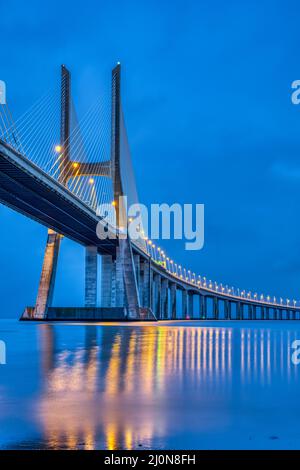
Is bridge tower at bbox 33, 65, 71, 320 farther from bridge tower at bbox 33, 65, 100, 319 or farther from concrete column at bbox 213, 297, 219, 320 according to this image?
concrete column at bbox 213, 297, 219, 320

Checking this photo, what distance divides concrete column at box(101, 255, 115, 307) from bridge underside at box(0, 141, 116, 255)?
11729 mm

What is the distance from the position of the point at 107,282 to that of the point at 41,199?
2970 cm

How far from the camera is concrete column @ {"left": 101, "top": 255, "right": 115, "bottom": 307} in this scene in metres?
71.2

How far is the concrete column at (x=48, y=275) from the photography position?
60094mm

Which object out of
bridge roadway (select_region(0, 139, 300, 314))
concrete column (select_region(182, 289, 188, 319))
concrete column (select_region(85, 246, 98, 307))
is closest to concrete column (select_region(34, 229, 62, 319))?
bridge roadway (select_region(0, 139, 300, 314))

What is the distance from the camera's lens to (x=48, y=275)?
5997 centimetres

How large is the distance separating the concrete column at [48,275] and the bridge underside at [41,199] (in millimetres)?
1724

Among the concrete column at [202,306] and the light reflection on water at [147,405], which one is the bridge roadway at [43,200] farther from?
the concrete column at [202,306]

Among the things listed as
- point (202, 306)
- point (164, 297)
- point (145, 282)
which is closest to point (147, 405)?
point (145, 282)

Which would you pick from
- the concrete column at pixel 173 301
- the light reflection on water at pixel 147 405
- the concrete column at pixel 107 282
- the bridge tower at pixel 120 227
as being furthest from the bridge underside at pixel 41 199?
the concrete column at pixel 173 301

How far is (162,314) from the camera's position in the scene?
378 ft

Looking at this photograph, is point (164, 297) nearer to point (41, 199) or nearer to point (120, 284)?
point (120, 284)

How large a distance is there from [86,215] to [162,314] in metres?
67.9
